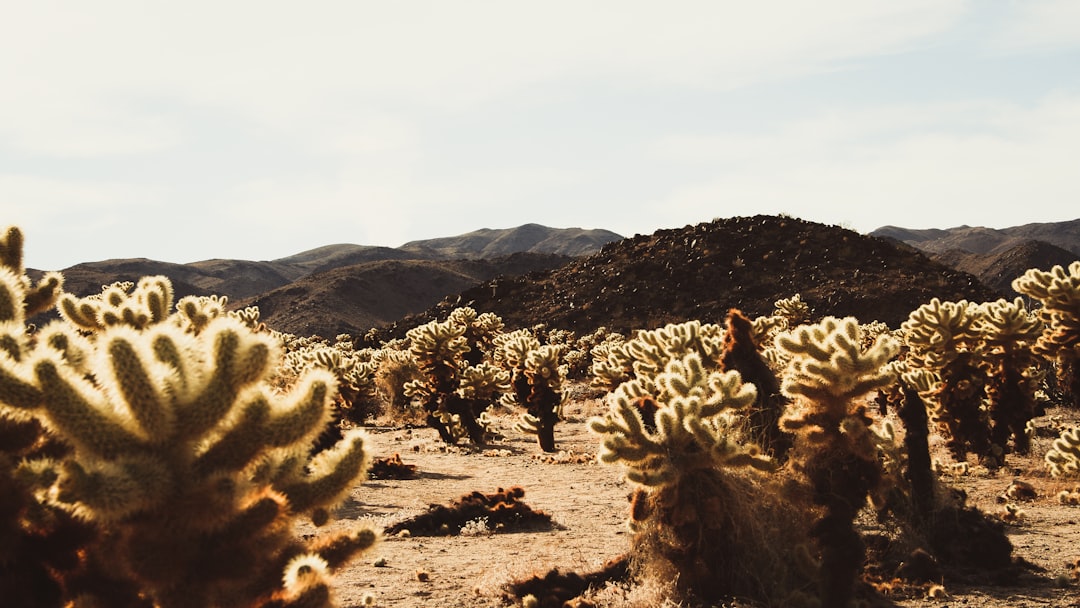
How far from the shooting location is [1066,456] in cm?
927

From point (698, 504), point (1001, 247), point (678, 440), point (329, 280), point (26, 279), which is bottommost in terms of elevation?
point (698, 504)

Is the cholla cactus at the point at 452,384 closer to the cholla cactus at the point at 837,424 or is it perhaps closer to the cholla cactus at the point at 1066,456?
the cholla cactus at the point at 1066,456

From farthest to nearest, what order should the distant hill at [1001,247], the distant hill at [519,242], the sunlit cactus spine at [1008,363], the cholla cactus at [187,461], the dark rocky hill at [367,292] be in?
the distant hill at [519,242], the distant hill at [1001,247], the dark rocky hill at [367,292], the sunlit cactus spine at [1008,363], the cholla cactus at [187,461]

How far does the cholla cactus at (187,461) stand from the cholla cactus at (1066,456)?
9.06 meters

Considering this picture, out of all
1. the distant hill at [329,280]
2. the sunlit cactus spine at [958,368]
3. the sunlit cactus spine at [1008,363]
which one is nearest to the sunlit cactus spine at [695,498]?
the sunlit cactus spine at [958,368]

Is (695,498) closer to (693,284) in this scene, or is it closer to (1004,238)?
(693,284)

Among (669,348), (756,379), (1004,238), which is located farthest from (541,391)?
(1004,238)

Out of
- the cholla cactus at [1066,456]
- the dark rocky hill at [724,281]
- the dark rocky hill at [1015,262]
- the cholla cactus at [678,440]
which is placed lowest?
the cholla cactus at [1066,456]

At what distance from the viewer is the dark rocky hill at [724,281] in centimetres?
3709

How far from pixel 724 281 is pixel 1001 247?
79.6m

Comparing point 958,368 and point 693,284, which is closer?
point 958,368

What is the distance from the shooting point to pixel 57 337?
11.7 ft

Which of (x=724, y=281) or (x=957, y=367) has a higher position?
(x=724, y=281)

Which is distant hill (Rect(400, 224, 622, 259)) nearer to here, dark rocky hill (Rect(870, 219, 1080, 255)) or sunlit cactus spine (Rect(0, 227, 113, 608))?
dark rocky hill (Rect(870, 219, 1080, 255))
